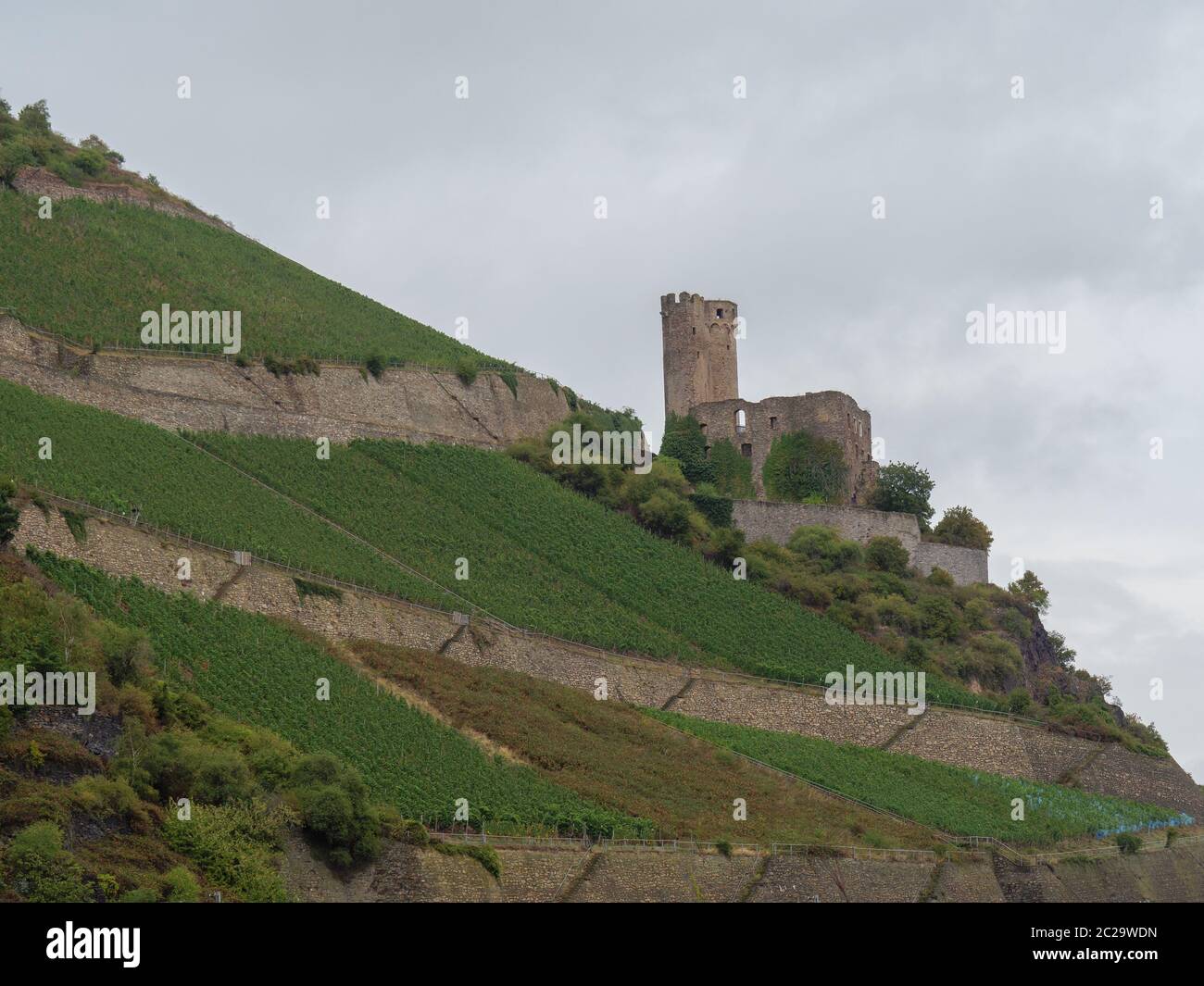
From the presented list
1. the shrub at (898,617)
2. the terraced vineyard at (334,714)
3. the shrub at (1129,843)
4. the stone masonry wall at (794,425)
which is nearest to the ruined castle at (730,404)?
the stone masonry wall at (794,425)

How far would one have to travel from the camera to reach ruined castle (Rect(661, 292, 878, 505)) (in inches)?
3209

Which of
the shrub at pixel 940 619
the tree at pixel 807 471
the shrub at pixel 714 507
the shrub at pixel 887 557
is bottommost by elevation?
the shrub at pixel 940 619

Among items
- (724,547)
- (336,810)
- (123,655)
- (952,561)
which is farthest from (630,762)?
(952,561)

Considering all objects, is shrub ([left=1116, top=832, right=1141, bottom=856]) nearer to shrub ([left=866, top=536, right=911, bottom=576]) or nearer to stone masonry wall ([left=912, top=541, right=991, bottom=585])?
shrub ([left=866, top=536, right=911, bottom=576])

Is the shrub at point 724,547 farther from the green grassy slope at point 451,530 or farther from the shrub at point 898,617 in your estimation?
the shrub at point 898,617

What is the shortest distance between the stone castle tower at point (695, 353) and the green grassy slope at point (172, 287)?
7.51m

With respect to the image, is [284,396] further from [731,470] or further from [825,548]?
[825,548]

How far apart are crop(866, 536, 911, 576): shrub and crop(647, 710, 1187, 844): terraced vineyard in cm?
1565

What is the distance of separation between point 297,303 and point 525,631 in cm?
2912

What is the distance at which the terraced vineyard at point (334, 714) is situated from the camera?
42.2 meters

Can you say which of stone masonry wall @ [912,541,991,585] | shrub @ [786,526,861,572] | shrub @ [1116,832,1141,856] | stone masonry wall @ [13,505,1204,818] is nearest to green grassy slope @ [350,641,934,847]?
stone masonry wall @ [13,505,1204,818]

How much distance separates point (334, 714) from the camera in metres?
44.5

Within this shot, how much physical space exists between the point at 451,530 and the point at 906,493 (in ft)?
78.1
